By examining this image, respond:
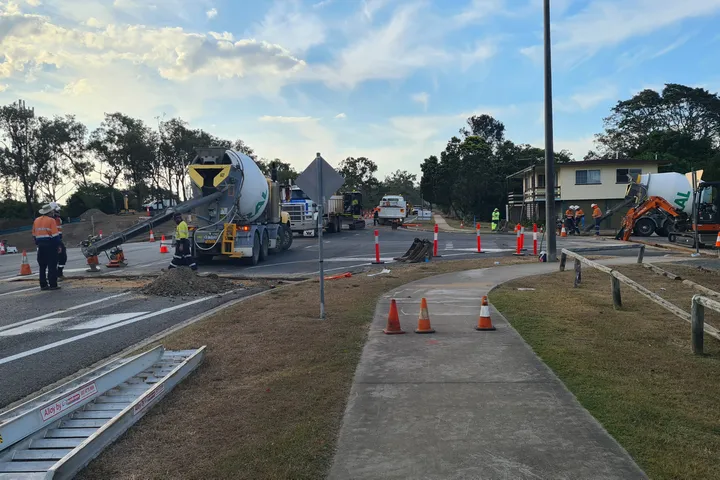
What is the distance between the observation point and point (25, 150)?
56.8 m

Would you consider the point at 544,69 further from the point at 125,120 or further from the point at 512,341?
the point at 125,120

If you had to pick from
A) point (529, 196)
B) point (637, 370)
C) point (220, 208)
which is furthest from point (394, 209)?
point (637, 370)

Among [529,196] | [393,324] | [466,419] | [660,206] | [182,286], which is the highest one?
[529,196]

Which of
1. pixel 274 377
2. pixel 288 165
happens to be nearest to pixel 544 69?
pixel 274 377

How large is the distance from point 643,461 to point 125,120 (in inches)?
2680

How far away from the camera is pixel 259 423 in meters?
4.53

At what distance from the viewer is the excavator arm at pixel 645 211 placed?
86.3ft

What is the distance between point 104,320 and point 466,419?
7.01 m

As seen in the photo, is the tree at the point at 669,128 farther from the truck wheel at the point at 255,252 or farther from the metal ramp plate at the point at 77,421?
the metal ramp plate at the point at 77,421

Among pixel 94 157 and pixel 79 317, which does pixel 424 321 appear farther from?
pixel 94 157

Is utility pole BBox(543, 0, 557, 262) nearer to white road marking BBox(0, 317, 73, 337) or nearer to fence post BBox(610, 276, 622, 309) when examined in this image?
fence post BBox(610, 276, 622, 309)

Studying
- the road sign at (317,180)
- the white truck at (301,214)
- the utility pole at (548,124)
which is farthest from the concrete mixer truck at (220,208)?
the white truck at (301,214)

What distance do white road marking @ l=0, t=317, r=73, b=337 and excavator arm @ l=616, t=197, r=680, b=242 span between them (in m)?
24.0

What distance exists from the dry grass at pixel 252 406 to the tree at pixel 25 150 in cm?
5740
